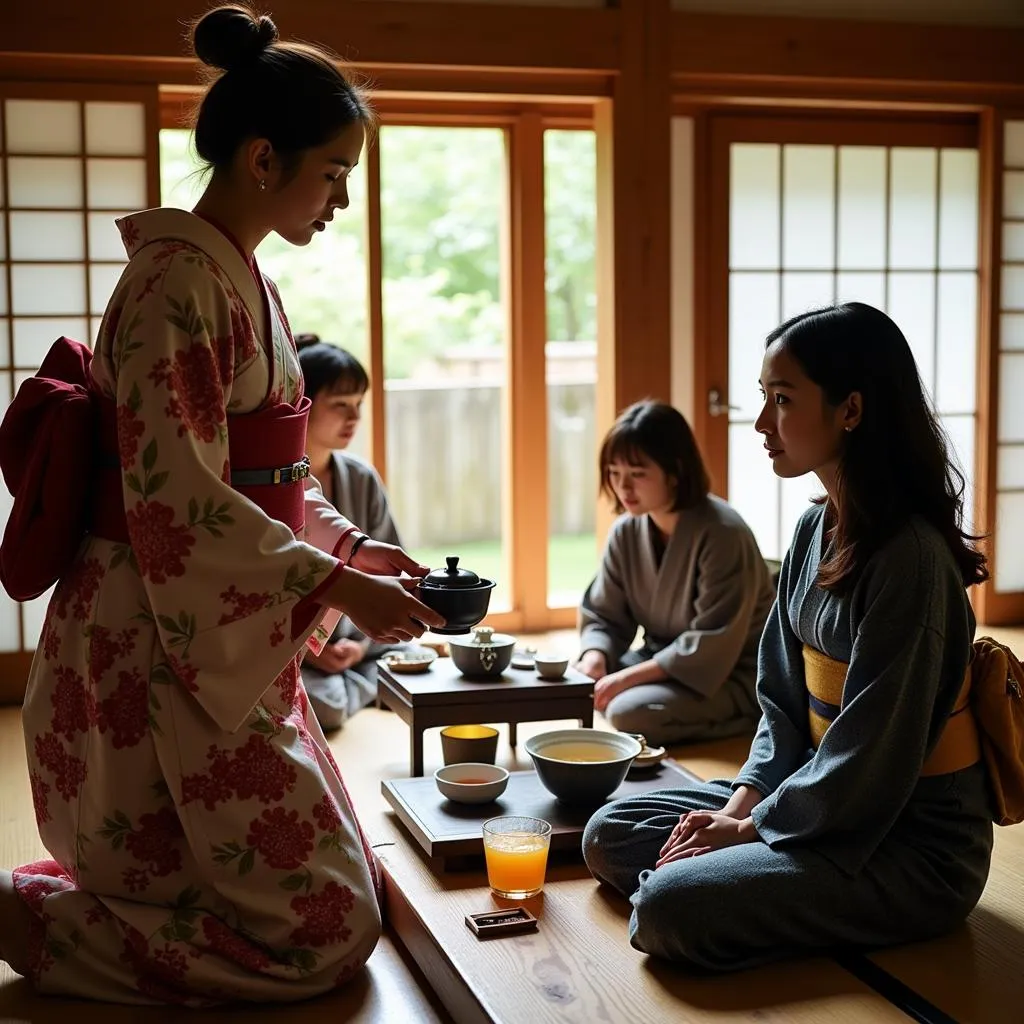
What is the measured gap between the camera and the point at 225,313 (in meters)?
2.29

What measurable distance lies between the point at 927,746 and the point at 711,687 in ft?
5.17

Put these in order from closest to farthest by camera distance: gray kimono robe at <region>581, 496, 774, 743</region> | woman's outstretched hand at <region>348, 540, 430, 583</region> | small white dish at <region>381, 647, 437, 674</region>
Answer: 1. woman's outstretched hand at <region>348, 540, 430, 583</region>
2. small white dish at <region>381, 647, 437, 674</region>
3. gray kimono robe at <region>581, 496, 774, 743</region>

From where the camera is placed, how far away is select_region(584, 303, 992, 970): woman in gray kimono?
2311 millimetres

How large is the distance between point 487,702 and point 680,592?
90cm

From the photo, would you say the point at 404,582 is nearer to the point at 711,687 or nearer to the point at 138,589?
the point at 138,589

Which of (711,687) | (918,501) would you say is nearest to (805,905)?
(918,501)

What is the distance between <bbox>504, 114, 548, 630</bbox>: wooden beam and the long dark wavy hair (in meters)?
3.05

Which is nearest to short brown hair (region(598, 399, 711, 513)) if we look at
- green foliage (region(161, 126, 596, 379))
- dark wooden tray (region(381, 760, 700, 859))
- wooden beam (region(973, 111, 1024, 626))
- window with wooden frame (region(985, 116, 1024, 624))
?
dark wooden tray (region(381, 760, 700, 859))

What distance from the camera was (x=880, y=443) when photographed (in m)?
2.43

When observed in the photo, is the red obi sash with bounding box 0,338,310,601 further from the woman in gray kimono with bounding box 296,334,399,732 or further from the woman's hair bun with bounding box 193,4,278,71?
the woman in gray kimono with bounding box 296,334,399,732

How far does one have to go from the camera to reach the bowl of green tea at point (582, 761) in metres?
2.91

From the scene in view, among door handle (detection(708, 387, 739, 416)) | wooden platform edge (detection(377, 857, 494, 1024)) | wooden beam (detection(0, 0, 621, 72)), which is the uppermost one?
wooden beam (detection(0, 0, 621, 72))

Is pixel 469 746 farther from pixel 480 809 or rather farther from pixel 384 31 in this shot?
pixel 384 31

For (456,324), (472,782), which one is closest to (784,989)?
(472,782)
